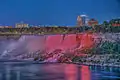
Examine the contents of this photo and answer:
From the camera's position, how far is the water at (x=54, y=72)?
4.86 metres

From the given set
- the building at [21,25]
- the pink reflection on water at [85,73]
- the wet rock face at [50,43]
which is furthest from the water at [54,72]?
the building at [21,25]

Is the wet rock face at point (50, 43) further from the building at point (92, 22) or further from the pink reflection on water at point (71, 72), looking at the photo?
the pink reflection on water at point (71, 72)

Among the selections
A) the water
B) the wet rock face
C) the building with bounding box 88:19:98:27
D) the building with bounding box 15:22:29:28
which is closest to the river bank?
the water

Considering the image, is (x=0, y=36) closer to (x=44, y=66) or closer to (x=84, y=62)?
(x=44, y=66)

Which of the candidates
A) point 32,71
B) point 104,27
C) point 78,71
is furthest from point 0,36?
point 104,27

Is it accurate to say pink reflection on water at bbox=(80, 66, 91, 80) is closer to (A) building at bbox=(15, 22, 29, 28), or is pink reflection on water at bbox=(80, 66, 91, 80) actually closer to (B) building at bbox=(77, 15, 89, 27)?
(B) building at bbox=(77, 15, 89, 27)

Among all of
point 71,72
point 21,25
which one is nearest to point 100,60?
point 71,72

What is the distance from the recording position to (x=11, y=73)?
212 inches

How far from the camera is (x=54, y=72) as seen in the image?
5395 mm

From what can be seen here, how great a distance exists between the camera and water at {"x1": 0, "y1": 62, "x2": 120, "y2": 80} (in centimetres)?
486

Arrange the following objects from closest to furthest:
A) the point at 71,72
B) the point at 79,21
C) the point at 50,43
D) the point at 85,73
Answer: the point at 85,73 → the point at 71,72 → the point at 79,21 → the point at 50,43

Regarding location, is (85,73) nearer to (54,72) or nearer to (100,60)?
(100,60)

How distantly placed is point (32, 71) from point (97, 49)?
141 cm

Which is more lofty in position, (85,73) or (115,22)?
(115,22)
